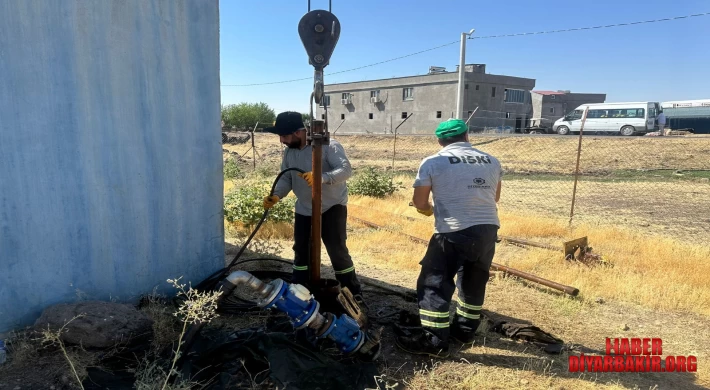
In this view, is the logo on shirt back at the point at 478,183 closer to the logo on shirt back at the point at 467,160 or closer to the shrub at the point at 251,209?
the logo on shirt back at the point at 467,160

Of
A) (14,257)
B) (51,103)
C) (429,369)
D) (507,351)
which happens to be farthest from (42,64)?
(507,351)

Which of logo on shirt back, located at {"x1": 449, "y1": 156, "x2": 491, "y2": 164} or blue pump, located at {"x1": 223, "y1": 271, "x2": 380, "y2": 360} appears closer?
blue pump, located at {"x1": 223, "y1": 271, "x2": 380, "y2": 360}

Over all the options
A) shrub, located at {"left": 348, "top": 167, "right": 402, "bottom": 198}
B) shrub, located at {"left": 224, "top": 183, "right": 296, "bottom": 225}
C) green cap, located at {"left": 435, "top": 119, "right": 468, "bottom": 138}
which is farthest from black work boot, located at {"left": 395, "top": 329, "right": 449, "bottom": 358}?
shrub, located at {"left": 348, "top": 167, "right": 402, "bottom": 198}

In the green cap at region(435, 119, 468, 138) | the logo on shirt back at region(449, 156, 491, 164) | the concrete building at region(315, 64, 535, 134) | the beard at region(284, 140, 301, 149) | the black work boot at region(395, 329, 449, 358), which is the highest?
the concrete building at region(315, 64, 535, 134)

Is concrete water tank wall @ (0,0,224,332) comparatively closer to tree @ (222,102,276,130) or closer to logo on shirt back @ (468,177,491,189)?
logo on shirt back @ (468,177,491,189)

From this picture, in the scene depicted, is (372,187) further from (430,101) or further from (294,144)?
(430,101)

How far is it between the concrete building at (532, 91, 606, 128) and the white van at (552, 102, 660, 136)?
90.5 ft

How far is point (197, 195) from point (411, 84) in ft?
150

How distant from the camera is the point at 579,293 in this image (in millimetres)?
4617

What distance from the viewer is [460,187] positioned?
3271mm

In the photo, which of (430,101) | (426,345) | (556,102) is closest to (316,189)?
(426,345)

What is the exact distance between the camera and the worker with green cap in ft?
10.7

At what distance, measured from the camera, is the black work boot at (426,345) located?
3244 millimetres

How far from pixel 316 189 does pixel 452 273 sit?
1.22m
